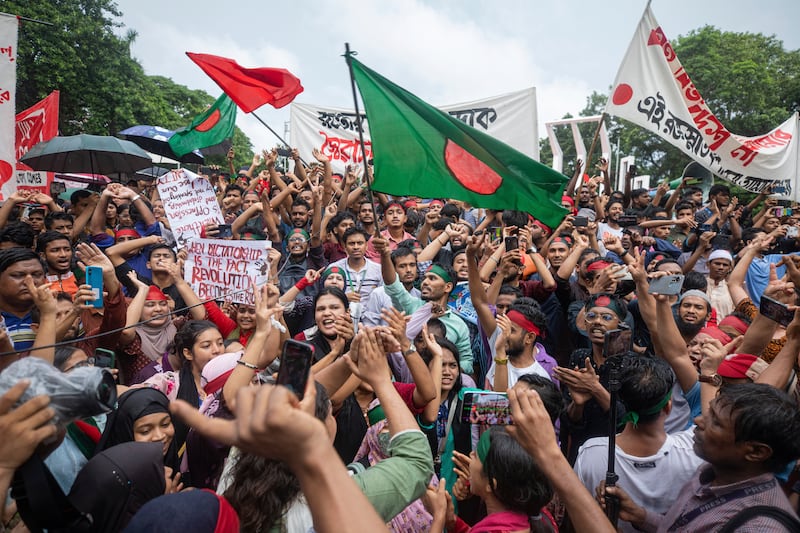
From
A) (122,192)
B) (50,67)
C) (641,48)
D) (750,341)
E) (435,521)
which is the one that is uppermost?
(50,67)

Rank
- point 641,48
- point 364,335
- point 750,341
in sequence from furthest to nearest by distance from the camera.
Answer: point 641,48, point 750,341, point 364,335

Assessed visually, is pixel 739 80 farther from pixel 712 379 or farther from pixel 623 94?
pixel 712 379

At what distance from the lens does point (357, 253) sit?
5289mm

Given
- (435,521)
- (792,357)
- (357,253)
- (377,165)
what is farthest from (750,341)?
(357,253)

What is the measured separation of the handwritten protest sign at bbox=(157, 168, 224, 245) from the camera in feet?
18.5

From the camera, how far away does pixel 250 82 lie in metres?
6.15

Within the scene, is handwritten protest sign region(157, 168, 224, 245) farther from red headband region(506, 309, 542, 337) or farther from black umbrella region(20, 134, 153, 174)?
red headband region(506, 309, 542, 337)

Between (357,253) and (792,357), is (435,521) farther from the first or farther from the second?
(357,253)

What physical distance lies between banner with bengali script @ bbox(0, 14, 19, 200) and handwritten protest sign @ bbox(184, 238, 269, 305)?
8.57 ft

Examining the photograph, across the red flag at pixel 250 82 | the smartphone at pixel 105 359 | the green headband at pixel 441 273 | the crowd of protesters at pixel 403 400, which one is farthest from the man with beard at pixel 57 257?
the green headband at pixel 441 273

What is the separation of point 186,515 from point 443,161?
314 centimetres

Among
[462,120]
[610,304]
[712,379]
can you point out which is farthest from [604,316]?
[462,120]

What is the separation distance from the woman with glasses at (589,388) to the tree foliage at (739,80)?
2298cm

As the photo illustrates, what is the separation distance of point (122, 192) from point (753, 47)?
37085 millimetres
